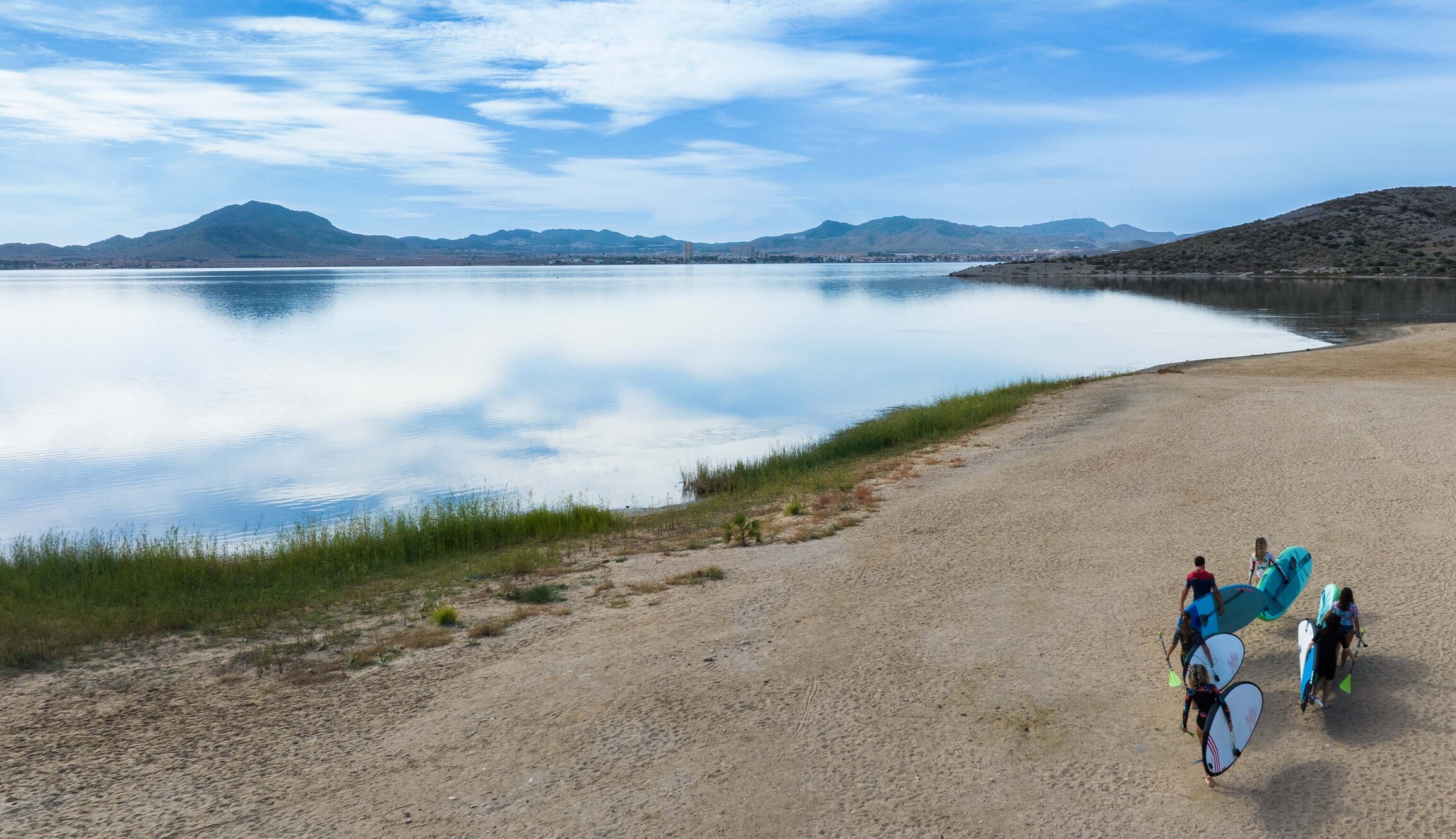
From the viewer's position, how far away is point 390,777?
659 centimetres

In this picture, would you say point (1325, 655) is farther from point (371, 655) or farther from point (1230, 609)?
point (371, 655)

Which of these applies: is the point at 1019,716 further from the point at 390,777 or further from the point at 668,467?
the point at 668,467

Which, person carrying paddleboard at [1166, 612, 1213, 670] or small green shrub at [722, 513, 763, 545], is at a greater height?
person carrying paddleboard at [1166, 612, 1213, 670]

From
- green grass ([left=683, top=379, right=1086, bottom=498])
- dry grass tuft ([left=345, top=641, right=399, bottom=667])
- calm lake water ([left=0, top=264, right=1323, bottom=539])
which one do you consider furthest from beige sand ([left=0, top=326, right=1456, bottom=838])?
calm lake water ([left=0, top=264, right=1323, bottom=539])

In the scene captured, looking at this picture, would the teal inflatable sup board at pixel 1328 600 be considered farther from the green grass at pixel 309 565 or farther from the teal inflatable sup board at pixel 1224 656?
the green grass at pixel 309 565

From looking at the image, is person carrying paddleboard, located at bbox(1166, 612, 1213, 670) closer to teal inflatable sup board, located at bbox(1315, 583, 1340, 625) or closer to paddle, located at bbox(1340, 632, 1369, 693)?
teal inflatable sup board, located at bbox(1315, 583, 1340, 625)

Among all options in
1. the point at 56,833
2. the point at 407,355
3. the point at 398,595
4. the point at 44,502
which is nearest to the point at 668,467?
the point at 398,595

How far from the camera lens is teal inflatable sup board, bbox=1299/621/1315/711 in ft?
22.3

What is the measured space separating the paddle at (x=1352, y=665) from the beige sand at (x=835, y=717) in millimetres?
114

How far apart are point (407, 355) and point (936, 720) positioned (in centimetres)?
3959

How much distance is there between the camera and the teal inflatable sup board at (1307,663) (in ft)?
22.3

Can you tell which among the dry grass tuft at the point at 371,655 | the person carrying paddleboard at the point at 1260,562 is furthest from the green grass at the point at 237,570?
the person carrying paddleboard at the point at 1260,562

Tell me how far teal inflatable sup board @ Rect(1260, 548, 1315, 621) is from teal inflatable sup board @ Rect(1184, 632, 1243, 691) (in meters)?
1.37

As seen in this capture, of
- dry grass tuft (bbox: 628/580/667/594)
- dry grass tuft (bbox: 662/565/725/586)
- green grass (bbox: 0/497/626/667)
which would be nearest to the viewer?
green grass (bbox: 0/497/626/667)
